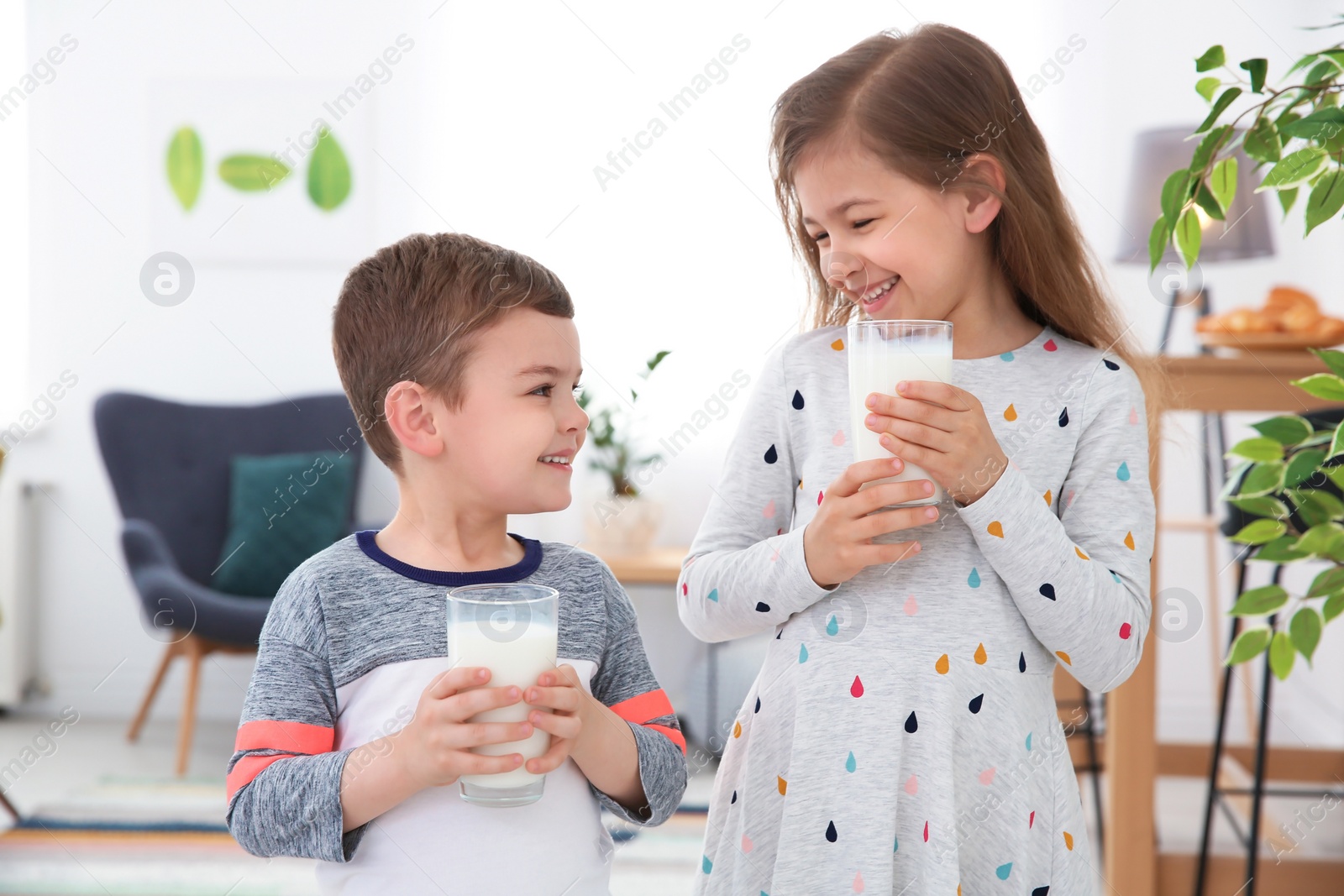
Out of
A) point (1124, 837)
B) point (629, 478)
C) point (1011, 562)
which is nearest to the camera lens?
point (1011, 562)

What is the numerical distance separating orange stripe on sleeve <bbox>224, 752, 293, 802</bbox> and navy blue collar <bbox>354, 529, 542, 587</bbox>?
0.59 ft

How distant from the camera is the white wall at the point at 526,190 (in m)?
3.72

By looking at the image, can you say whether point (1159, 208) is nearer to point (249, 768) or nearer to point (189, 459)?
point (249, 768)

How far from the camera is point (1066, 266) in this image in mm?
1138

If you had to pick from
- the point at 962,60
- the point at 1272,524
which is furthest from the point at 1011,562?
the point at 962,60

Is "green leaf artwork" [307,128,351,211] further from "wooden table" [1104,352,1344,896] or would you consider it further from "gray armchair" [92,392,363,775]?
"wooden table" [1104,352,1344,896]

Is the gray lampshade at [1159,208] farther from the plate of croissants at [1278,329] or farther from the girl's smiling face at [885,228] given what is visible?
the girl's smiling face at [885,228]

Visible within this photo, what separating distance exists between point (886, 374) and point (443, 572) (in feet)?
1.40

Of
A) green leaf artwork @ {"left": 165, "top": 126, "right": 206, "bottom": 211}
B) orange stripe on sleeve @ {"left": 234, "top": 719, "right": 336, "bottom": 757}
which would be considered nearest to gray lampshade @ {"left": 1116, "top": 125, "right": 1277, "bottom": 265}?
orange stripe on sleeve @ {"left": 234, "top": 719, "right": 336, "bottom": 757}

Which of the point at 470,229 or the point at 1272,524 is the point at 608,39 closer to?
the point at 470,229

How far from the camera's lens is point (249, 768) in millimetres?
882

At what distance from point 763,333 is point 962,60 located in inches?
104

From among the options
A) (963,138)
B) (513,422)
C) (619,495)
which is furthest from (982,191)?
(619,495)

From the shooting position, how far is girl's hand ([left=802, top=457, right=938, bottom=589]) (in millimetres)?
927
